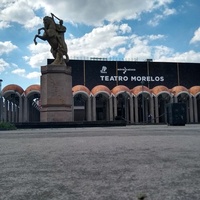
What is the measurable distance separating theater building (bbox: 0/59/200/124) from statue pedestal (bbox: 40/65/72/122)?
989 inches

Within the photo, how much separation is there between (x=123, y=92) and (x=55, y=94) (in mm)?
29611

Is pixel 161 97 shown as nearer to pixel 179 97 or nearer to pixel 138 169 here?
pixel 179 97

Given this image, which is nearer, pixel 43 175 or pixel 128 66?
pixel 43 175

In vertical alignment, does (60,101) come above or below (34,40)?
below

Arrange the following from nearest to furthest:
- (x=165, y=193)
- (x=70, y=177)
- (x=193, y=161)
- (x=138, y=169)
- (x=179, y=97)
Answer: (x=165, y=193) < (x=70, y=177) < (x=138, y=169) < (x=193, y=161) < (x=179, y=97)

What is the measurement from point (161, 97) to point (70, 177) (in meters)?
56.8

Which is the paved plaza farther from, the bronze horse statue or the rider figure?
the rider figure

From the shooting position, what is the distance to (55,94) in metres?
25.7

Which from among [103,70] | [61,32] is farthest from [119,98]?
[61,32]

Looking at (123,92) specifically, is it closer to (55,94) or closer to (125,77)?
(125,77)

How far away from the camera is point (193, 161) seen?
4844 mm

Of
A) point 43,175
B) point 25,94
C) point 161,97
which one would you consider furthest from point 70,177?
point 161,97

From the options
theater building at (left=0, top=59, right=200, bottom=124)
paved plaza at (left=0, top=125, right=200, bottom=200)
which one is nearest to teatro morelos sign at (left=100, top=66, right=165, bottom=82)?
theater building at (left=0, top=59, right=200, bottom=124)

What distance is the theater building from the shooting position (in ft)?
176
